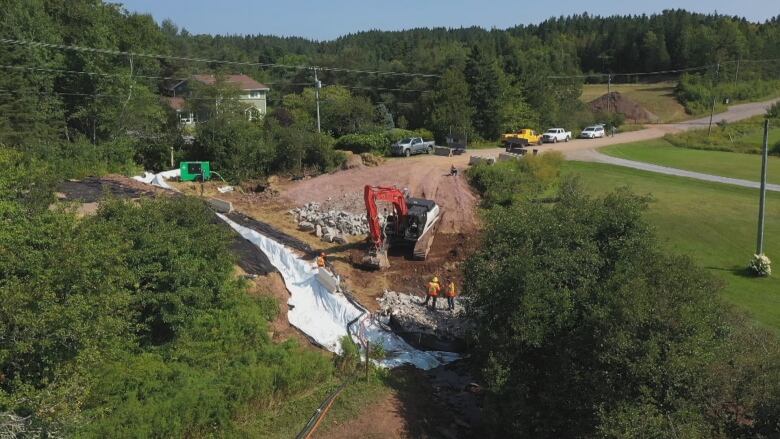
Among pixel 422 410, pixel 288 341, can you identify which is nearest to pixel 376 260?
pixel 288 341

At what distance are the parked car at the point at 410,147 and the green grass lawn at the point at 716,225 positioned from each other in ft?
35.0

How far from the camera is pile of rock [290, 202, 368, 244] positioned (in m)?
26.4

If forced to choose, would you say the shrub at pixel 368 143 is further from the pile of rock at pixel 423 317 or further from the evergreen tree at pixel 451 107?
the pile of rock at pixel 423 317

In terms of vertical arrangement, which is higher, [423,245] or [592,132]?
[592,132]

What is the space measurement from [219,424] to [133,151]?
32335 millimetres

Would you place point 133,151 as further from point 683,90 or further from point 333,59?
point 683,90

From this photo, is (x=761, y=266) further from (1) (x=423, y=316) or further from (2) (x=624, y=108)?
(2) (x=624, y=108)

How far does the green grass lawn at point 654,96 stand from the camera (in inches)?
3091

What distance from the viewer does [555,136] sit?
5225 cm

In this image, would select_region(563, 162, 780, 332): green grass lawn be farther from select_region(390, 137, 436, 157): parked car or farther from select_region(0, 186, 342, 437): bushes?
select_region(0, 186, 342, 437): bushes

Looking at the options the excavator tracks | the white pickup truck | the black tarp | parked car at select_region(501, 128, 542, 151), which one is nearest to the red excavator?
the excavator tracks

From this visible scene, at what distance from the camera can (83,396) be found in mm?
10430

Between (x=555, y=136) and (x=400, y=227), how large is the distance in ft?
108

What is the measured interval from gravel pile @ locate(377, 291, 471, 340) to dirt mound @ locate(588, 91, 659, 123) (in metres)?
59.8
